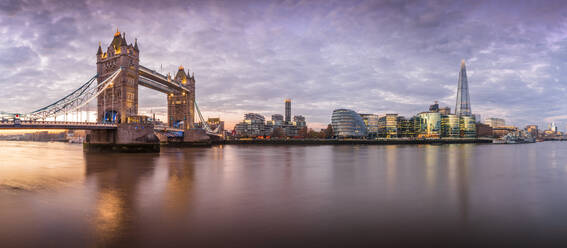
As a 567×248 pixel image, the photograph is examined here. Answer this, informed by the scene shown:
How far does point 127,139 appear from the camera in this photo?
3622 centimetres

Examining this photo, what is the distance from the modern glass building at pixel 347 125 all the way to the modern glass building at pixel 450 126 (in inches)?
2351

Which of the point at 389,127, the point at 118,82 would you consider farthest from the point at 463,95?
the point at 118,82

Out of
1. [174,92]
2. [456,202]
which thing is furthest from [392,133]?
[456,202]

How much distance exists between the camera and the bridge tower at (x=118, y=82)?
41.5 meters

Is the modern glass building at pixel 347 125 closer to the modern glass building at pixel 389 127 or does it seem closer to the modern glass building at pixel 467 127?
the modern glass building at pixel 389 127

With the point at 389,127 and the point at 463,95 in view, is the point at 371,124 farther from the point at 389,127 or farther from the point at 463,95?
the point at 463,95

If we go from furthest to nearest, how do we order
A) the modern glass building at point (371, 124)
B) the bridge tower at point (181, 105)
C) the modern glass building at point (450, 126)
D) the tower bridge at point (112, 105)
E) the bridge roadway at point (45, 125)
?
the modern glass building at point (450, 126)
the modern glass building at point (371, 124)
the bridge tower at point (181, 105)
the tower bridge at point (112, 105)
the bridge roadway at point (45, 125)

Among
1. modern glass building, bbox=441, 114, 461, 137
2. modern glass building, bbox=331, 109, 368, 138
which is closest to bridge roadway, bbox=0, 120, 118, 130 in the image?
modern glass building, bbox=331, 109, 368, 138

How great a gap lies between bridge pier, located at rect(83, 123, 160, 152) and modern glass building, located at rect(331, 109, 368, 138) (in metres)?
99.3

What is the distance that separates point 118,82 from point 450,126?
165 meters

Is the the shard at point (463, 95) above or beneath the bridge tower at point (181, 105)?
above

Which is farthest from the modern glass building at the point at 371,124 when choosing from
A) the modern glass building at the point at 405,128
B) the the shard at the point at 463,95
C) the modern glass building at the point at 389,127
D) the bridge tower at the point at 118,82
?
the bridge tower at the point at 118,82

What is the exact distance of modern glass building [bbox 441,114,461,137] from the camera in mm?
158125

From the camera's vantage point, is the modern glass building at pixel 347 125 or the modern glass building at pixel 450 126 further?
the modern glass building at pixel 450 126
